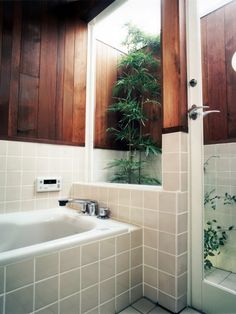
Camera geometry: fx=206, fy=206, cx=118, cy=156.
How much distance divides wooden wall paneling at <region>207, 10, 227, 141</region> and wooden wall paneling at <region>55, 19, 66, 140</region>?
1.26m

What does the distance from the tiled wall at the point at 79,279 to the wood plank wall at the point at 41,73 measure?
1088 mm

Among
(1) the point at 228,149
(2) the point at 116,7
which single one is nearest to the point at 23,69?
(2) the point at 116,7

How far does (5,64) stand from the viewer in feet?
5.31

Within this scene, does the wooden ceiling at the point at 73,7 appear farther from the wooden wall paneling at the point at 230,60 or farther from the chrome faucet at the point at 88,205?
the chrome faucet at the point at 88,205

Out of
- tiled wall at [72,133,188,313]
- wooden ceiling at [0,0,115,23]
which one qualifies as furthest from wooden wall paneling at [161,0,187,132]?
wooden ceiling at [0,0,115,23]

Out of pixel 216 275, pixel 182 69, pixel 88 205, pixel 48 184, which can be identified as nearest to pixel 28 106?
pixel 48 184

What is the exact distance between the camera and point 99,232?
3.67ft

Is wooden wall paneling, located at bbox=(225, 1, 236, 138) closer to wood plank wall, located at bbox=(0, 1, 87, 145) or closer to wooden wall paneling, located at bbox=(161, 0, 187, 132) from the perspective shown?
wooden wall paneling, located at bbox=(161, 0, 187, 132)

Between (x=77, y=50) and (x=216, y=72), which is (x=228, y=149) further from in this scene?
(x=77, y=50)

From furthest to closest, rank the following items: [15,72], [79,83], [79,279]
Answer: [79,83] → [15,72] → [79,279]

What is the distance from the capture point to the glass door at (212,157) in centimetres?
119

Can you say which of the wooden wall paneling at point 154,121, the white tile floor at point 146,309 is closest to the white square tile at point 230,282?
the white tile floor at point 146,309

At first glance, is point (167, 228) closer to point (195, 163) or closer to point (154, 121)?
point (195, 163)

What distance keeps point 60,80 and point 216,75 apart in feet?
4.36
